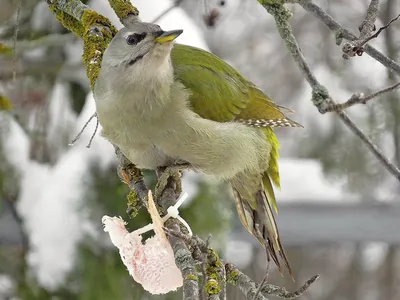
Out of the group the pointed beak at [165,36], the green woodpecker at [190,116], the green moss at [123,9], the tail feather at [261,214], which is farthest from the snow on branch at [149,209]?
the tail feather at [261,214]

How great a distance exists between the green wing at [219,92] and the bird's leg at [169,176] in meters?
0.24

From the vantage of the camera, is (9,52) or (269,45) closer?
(9,52)

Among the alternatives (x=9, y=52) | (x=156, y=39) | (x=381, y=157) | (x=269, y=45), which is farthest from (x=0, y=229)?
(x=269, y=45)

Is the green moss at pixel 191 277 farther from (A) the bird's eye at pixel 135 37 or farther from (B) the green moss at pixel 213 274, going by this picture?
(A) the bird's eye at pixel 135 37

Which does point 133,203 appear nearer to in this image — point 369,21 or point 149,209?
point 149,209

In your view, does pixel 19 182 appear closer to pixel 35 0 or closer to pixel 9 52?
pixel 9 52

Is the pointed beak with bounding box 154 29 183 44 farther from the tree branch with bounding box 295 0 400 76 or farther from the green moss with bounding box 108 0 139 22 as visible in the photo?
the tree branch with bounding box 295 0 400 76

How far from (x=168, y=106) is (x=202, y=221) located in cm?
70

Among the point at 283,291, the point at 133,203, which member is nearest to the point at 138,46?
the point at 133,203

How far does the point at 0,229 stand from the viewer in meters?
3.28

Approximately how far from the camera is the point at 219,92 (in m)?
2.98

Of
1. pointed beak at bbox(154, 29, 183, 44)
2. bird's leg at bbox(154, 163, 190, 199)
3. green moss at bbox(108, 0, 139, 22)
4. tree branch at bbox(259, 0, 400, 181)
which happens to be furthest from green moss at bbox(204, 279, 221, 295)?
green moss at bbox(108, 0, 139, 22)

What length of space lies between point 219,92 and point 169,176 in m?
0.49

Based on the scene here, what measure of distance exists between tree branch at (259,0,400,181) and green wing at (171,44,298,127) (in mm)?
778
